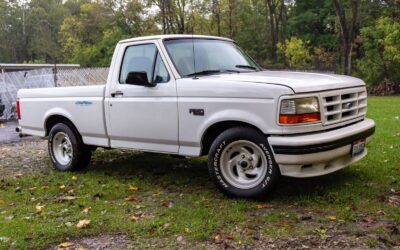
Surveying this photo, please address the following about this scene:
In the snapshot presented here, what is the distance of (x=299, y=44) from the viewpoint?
39281 mm

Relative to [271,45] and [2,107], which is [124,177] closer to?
[2,107]

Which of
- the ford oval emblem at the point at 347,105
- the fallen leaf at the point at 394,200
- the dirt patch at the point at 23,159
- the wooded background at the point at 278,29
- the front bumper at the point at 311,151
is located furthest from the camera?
the wooded background at the point at 278,29

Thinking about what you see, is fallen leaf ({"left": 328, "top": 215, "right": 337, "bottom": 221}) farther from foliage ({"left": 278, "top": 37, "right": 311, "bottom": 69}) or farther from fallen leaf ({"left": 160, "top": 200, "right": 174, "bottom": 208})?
foliage ({"left": 278, "top": 37, "right": 311, "bottom": 69})

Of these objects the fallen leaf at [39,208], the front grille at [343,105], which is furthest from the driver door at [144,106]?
the front grille at [343,105]

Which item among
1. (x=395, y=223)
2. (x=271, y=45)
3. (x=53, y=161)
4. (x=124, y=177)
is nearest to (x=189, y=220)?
(x=395, y=223)

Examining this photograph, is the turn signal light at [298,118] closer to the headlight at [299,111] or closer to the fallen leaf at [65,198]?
the headlight at [299,111]

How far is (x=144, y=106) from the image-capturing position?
634 centimetres

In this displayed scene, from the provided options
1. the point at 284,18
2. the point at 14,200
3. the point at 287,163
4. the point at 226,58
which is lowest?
the point at 14,200

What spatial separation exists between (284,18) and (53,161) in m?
45.0

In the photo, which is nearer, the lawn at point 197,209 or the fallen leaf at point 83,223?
the lawn at point 197,209

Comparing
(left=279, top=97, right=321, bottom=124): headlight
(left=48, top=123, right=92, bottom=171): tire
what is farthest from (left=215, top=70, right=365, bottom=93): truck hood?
(left=48, top=123, right=92, bottom=171): tire

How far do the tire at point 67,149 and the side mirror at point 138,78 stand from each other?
189cm

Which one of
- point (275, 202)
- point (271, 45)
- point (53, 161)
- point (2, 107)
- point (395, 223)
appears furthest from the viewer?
point (271, 45)

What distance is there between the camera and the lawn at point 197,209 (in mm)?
4445
